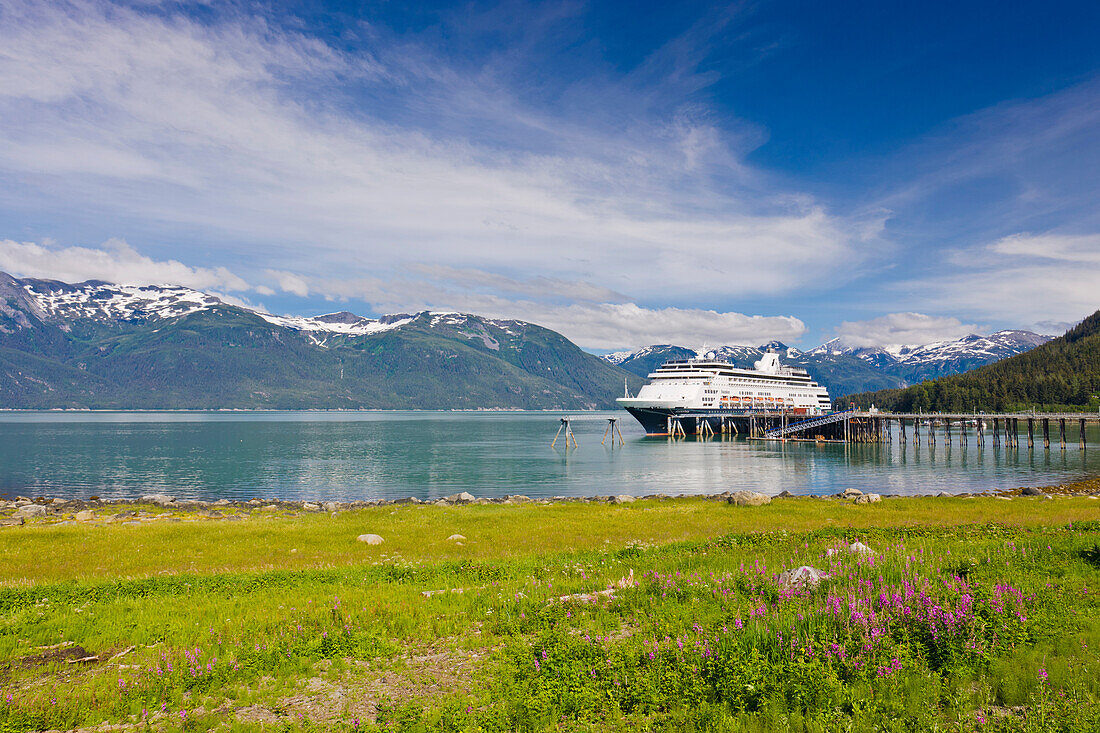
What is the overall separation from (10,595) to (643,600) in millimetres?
14141

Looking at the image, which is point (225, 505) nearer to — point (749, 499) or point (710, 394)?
point (749, 499)

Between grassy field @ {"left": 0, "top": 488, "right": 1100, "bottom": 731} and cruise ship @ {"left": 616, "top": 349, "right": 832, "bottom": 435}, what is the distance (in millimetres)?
126323

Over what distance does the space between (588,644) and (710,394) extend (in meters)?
146

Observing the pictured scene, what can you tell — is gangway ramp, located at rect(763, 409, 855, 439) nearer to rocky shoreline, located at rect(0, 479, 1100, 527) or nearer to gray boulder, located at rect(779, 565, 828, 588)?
rocky shoreline, located at rect(0, 479, 1100, 527)

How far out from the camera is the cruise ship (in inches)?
5655

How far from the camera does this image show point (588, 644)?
9109mm

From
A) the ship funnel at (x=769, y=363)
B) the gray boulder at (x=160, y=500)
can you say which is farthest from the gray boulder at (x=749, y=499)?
the ship funnel at (x=769, y=363)

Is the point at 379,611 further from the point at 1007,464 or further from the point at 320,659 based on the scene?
the point at 1007,464

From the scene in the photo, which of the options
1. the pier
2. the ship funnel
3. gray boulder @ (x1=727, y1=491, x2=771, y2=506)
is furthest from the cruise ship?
gray boulder @ (x1=727, y1=491, x2=771, y2=506)

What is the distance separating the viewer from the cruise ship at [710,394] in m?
144

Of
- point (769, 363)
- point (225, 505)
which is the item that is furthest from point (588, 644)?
point (769, 363)

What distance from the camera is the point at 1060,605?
962 cm

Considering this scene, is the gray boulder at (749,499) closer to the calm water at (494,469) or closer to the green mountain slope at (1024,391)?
the calm water at (494,469)

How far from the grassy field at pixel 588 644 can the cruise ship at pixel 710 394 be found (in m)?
126
